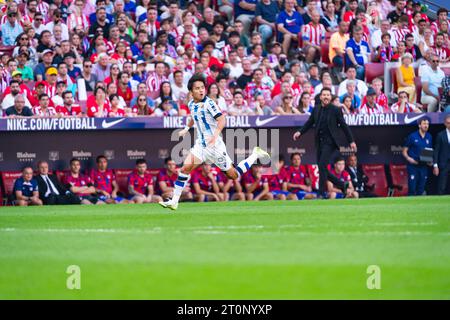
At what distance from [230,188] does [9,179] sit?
14.0 ft

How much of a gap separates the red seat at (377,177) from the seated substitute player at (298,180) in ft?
4.94

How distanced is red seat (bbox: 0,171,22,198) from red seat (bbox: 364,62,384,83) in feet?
26.0

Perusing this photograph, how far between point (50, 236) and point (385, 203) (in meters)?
6.61

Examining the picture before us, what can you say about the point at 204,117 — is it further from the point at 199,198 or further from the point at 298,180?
the point at 298,180

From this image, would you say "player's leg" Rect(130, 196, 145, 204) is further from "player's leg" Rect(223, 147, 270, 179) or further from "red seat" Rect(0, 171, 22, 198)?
"player's leg" Rect(223, 147, 270, 179)

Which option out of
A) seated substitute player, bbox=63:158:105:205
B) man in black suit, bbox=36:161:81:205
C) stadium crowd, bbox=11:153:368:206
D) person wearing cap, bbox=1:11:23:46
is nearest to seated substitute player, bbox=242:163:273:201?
stadium crowd, bbox=11:153:368:206

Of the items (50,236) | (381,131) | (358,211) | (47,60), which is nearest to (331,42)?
(381,131)

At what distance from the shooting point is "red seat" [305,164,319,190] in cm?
1947

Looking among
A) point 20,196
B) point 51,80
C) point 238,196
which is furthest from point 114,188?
point 51,80

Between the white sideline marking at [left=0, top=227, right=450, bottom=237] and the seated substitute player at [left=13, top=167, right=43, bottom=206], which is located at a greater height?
the seated substitute player at [left=13, top=167, right=43, bottom=206]

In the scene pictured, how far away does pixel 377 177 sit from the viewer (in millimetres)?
20312

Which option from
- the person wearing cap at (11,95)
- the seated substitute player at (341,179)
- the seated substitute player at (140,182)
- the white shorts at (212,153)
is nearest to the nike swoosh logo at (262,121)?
the seated substitute player at (341,179)

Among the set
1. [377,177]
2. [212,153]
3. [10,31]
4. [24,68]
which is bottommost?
[377,177]

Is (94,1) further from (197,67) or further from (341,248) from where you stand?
(341,248)
